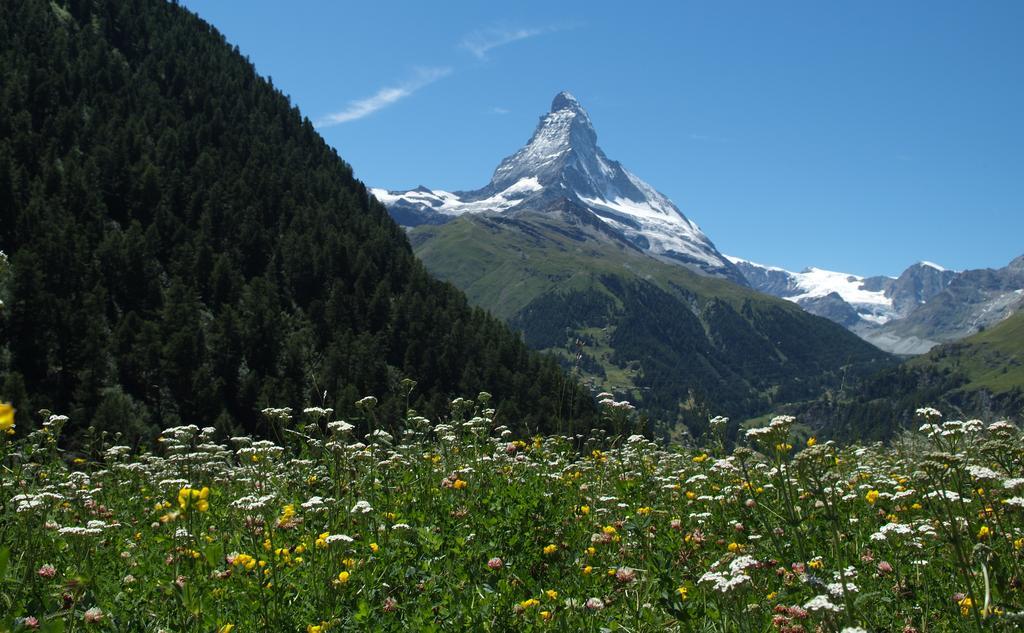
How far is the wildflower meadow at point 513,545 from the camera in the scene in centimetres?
488

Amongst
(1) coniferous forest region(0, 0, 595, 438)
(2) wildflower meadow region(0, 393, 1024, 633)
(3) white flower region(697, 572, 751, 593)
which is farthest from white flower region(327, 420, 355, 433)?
(1) coniferous forest region(0, 0, 595, 438)

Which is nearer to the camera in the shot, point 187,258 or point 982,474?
point 982,474

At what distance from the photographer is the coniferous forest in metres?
94.1

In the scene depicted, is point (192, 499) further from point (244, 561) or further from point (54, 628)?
point (54, 628)

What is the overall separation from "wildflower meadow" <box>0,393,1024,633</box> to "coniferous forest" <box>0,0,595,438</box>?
67031mm

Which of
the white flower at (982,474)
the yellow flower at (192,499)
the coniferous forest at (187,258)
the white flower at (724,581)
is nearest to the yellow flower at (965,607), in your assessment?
the white flower at (982,474)

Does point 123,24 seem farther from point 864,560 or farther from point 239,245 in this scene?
point 864,560

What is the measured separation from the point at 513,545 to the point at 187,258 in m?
130

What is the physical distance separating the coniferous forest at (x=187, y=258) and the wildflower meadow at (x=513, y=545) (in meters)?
67.0

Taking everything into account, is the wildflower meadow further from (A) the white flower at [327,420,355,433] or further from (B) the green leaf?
(B) the green leaf

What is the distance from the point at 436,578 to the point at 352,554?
944 mm

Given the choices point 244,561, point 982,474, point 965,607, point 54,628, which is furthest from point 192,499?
point 965,607

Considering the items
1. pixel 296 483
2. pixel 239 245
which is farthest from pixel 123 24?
pixel 296 483

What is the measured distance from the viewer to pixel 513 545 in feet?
24.7
